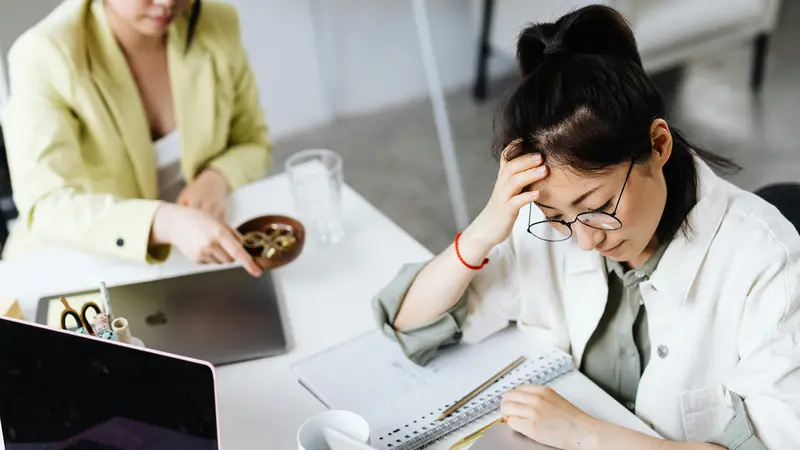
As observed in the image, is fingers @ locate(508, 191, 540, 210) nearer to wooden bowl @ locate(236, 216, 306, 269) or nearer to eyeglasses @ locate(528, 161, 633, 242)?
eyeglasses @ locate(528, 161, 633, 242)

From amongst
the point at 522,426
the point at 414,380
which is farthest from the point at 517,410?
the point at 414,380

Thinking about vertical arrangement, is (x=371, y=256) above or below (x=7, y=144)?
below

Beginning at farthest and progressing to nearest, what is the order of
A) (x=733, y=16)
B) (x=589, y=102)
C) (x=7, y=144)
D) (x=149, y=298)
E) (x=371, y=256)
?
(x=733, y=16)
(x=7, y=144)
(x=371, y=256)
(x=149, y=298)
(x=589, y=102)

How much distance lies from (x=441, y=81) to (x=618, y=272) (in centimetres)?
256

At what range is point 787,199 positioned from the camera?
50.3 inches

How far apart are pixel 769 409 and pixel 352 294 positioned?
62 centimetres

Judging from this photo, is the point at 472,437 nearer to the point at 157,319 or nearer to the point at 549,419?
the point at 549,419

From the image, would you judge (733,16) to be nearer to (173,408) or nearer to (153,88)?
(153,88)

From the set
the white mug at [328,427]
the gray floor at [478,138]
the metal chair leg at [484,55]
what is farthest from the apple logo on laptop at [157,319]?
the metal chair leg at [484,55]

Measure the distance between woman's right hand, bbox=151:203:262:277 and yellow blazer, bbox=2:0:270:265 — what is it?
1.0 inches

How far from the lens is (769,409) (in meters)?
0.98

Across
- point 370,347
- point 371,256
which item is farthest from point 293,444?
point 371,256

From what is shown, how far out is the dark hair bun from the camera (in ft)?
3.37

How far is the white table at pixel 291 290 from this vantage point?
1.11 meters
